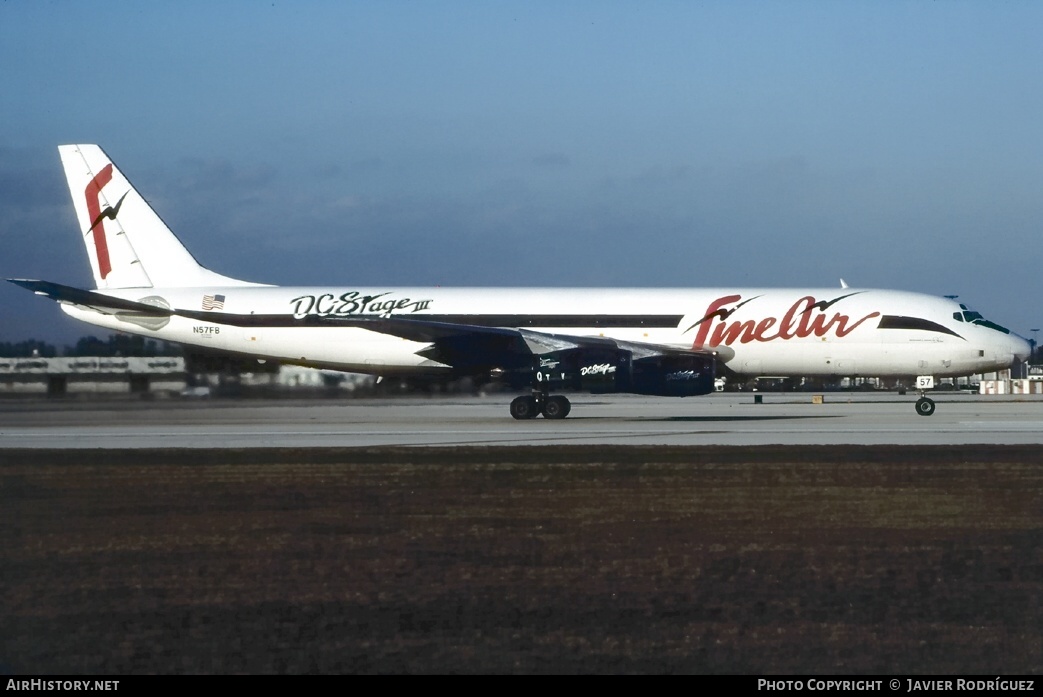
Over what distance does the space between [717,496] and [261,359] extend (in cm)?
2246

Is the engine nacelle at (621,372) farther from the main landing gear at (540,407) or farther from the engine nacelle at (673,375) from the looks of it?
the main landing gear at (540,407)

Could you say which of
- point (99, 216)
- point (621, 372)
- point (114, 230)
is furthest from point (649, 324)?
point (99, 216)

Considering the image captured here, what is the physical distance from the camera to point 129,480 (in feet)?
52.6

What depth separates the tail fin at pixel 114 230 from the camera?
115ft

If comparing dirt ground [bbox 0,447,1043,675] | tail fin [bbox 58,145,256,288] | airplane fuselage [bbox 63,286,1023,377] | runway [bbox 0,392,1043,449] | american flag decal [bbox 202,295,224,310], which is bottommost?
dirt ground [bbox 0,447,1043,675]

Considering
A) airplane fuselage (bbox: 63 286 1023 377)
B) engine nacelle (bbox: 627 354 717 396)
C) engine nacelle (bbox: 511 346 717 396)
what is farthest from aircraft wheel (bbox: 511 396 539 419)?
engine nacelle (bbox: 627 354 717 396)

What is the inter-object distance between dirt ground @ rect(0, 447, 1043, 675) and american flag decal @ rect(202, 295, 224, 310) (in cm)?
1736

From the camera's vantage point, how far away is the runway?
2319 centimetres

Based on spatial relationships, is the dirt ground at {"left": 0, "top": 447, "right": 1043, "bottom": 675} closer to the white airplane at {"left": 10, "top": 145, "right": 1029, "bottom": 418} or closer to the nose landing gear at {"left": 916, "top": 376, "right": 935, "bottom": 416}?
the white airplane at {"left": 10, "top": 145, "right": 1029, "bottom": 418}


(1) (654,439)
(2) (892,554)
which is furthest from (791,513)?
(1) (654,439)

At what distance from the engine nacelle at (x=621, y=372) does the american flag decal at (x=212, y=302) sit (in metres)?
9.08

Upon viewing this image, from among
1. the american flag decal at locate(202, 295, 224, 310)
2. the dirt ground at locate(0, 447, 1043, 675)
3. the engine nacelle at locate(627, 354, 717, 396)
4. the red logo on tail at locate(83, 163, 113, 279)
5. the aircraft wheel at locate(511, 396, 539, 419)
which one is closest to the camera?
the dirt ground at locate(0, 447, 1043, 675)

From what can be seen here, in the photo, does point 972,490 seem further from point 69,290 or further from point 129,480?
point 69,290

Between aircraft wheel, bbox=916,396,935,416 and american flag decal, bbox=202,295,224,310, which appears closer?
aircraft wheel, bbox=916,396,935,416
